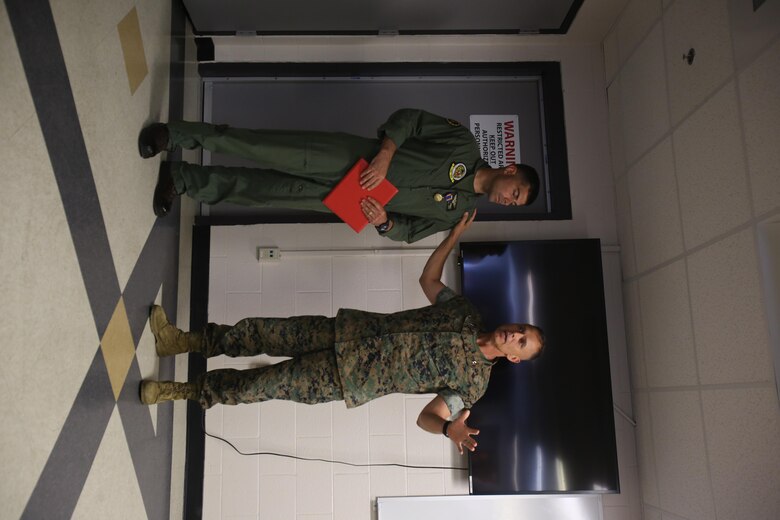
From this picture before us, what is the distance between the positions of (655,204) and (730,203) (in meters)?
0.67

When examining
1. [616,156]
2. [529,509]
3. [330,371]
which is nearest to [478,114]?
[616,156]

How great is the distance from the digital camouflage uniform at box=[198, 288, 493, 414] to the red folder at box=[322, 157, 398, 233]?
46 cm

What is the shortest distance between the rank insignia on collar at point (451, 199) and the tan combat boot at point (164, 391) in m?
1.40

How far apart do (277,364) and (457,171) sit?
119 cm

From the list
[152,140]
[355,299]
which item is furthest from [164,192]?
[355,299]

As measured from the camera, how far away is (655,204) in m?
3.29

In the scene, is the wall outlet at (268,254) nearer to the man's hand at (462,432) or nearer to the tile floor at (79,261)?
the tile floor at (79,261)

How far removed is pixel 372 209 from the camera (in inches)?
113

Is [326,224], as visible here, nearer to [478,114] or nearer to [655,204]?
[478,114]

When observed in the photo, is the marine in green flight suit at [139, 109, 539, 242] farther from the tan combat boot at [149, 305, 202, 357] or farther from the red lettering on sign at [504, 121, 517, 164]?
the red lettering on sign at [504, 121, 517, 164]

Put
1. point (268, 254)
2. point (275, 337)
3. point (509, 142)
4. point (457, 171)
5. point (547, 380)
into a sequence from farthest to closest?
1. point (509, 142)
2. point (268, 254)
3. point (547, 380)
4. point (457, 171)
5. point (275, 337)

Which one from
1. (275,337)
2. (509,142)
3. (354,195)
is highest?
(509,142)

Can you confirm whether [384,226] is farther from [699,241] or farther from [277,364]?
[699,241]

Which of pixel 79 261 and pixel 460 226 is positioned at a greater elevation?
pixel 460 226
